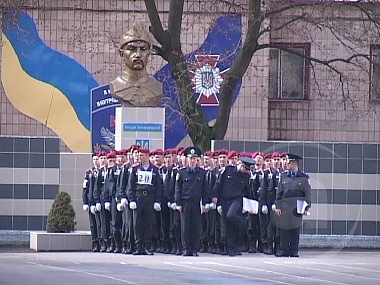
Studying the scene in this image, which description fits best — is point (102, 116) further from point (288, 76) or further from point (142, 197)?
point (142, 197)

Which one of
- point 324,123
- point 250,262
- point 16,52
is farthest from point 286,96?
point 250,262

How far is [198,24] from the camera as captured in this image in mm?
32375

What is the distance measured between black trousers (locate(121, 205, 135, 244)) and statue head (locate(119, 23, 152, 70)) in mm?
3233

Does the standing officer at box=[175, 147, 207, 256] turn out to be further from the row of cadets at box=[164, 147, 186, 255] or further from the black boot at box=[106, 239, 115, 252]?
the black boot at box=[106, 239, 115, 252]

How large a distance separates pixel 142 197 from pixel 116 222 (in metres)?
0.98

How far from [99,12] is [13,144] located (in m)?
5.88

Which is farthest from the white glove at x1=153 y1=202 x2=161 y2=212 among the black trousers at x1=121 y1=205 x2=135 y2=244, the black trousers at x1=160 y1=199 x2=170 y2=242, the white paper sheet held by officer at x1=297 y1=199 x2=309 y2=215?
the white paper sheet held by officer at x1=297 y1=199 x2=309 y2=215

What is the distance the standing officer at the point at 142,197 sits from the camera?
2438cm

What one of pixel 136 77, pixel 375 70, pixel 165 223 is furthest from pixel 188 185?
pixel 375 70

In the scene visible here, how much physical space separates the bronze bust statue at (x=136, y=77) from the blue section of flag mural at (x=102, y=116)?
4.85m

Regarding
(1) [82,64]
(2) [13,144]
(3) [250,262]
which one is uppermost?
(1) [82,64]

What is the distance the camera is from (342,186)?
93.0ft

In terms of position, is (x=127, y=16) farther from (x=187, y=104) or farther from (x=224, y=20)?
(x=187, y=104)

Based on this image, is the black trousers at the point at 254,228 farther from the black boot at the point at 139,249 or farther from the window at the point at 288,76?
the window at the point at 288,76
